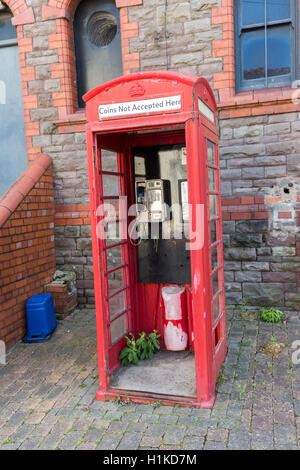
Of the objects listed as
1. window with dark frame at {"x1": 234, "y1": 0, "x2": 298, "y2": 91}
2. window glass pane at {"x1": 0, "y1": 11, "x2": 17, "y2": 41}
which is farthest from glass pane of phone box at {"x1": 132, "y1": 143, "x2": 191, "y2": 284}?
window glass pane at {"x1": 0, "y1": 11, "x2": 17, "y2": 41}

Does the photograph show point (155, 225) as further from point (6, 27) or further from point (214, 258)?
point (6, 27)

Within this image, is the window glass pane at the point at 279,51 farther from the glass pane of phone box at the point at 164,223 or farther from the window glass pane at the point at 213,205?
the window glass pane at the point at 213,205

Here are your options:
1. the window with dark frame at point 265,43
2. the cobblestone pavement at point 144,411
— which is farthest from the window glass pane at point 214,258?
the window with dark frame at point 265,43

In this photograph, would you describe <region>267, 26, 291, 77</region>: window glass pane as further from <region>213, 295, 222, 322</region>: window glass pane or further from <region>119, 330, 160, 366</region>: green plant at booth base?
<region>119, 330, 160, 366</region>: green plant at booth base

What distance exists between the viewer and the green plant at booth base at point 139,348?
167 inches

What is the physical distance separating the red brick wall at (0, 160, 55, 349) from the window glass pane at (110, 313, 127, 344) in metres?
1.68

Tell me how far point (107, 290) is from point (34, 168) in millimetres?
3178

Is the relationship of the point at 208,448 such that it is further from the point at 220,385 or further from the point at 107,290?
the point at 107,290

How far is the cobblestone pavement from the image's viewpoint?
307cm

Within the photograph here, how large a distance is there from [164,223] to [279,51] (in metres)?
3.44

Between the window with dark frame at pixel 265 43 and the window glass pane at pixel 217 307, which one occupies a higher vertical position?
the window with dark frame at pixel 265 43

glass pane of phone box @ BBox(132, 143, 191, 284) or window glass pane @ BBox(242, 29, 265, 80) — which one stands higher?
window glass pane @ BBox(242, 29, 265, 80)

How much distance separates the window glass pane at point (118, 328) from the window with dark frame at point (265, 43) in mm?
3968

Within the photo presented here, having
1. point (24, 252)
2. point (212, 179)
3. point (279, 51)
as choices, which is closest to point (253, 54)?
point (279, 51)
